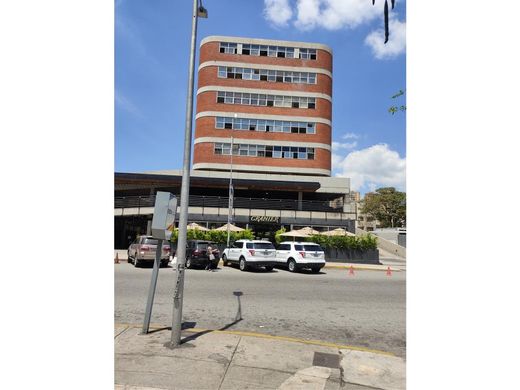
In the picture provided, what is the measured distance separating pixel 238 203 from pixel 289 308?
84.2ft

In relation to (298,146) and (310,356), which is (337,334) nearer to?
(310,356)

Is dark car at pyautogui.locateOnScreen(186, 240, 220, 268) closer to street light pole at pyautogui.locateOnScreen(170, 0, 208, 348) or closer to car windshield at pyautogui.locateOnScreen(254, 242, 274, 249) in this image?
car windshield at pyautogui.locateOnScreen(254, 242, 274, 249)

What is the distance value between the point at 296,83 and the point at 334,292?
34941mm

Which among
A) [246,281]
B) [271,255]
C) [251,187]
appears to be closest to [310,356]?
[246,281]

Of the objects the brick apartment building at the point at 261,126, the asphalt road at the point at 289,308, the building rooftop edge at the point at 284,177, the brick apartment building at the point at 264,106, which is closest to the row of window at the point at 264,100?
the brick apartment building at the point at 264,106

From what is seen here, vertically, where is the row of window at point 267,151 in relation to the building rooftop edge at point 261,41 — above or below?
below

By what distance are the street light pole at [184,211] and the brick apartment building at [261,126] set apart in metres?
30.1

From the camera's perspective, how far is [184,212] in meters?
6.15

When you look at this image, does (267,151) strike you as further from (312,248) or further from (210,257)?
(210,257)

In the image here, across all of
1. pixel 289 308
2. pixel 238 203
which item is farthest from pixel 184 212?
pixel 238 203

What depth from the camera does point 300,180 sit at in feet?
126

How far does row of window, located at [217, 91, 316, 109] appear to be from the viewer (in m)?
42.2

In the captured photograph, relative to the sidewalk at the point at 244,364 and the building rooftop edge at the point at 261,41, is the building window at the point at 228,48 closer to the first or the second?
the building rooftop edge at the point at 261,41

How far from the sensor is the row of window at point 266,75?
4266 cm
